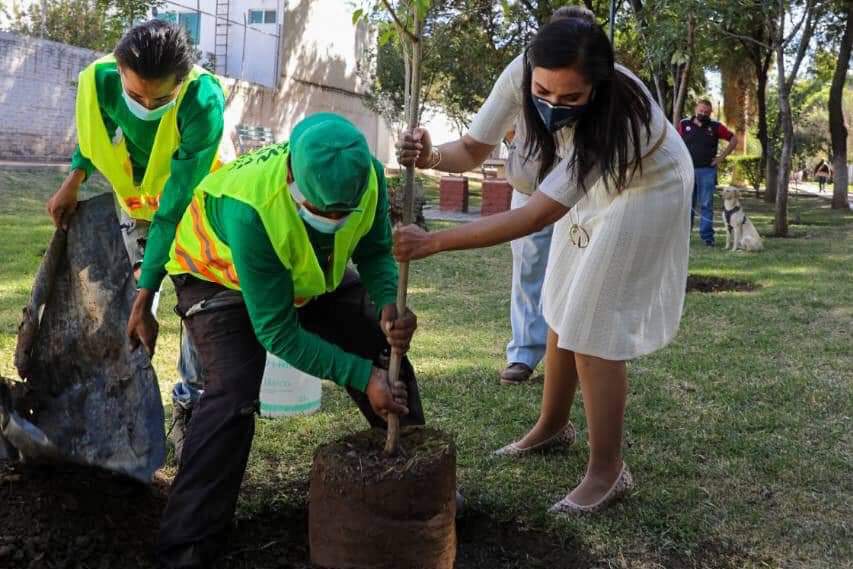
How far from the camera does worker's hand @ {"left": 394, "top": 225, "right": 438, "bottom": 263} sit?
97.9 inches

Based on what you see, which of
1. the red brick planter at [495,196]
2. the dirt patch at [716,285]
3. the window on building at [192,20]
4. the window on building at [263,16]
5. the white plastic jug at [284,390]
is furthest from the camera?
the window on building at [263,16]

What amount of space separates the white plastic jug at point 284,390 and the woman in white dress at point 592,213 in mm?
1166

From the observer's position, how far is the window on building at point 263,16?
26.4m

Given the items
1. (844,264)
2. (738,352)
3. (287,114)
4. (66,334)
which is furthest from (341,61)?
(66,334)

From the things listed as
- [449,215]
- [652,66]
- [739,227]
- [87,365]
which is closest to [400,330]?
[87,365]

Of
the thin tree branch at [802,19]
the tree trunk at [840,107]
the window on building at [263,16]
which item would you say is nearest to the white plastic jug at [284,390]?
the thin tree branch at [802,19]

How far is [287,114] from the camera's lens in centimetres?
2644

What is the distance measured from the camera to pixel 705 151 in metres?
12.0

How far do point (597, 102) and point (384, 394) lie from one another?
1061 millimetres

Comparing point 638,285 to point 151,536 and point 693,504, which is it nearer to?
point 693,504

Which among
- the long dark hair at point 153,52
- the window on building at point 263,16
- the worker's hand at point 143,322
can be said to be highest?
the window on building at point 263,16

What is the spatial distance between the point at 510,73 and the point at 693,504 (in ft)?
5.53

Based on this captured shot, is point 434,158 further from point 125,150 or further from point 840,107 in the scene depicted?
point 840,107

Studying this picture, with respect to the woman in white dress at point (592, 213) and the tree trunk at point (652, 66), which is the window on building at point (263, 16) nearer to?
the tree trunk at point (652, 66)
